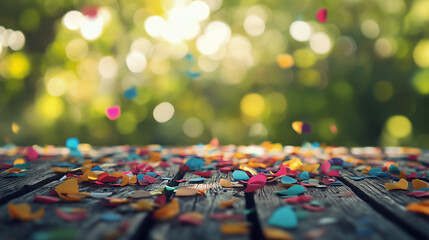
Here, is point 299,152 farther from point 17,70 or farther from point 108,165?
point 17,70

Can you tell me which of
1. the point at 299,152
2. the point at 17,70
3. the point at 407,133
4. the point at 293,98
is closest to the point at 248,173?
the point at 299,152

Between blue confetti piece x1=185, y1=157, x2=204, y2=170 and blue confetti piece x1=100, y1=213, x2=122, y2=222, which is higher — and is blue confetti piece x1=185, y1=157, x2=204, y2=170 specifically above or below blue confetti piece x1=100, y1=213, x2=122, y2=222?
below

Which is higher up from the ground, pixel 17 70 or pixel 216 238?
pixel 17 70

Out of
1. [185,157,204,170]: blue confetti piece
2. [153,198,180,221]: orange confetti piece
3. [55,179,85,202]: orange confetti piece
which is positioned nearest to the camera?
[153,198,180,221]: orange confetti piece

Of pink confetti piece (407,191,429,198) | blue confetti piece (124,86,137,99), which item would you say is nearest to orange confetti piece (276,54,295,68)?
blue confetti piece (124,86,137,99)

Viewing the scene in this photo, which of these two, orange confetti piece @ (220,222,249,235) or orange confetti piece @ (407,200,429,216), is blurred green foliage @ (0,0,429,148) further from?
orange confetti piece @ (220,222,249,235)

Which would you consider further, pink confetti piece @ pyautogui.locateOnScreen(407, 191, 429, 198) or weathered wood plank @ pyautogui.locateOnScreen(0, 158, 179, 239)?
pink confetti piece @ pyautogui.locateOnScreen(407, 191, 429, 198)

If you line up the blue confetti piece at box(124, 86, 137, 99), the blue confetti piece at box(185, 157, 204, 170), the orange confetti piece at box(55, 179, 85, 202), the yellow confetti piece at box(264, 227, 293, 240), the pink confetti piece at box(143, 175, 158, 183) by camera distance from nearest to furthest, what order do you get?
the yellow confetti piece at box(264, 227, 293, 240), the orange confetti piece at box(55, 179, 85, 202), the pink confetti piece at box(143, 175, 158, 183), the blue confetti piece at box(185, 157, 204, 170), the blue confetti piece at box(124, 86, 137, 99)
